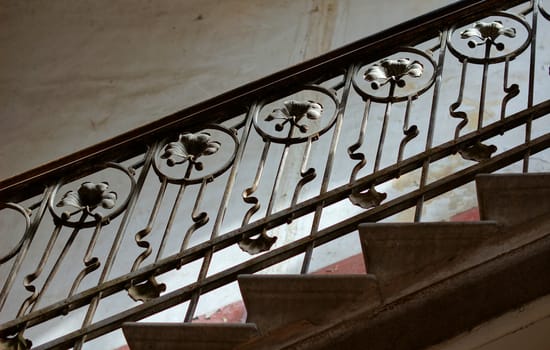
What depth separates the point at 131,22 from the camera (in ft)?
26.2

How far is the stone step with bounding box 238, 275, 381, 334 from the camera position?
3053 millimetres

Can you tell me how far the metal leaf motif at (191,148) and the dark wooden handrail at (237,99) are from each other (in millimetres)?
136

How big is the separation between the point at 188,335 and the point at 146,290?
40cm

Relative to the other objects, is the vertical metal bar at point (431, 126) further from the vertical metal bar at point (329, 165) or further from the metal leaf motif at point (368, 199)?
the vertical metal bar at point (329, 165)

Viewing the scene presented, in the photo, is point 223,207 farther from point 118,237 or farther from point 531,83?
point 531,83

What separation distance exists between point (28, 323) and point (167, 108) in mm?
3810

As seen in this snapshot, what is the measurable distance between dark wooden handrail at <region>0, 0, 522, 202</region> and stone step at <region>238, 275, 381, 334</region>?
45.3 inches

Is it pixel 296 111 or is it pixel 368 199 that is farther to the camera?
pixel 296 111

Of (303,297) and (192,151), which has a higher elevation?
(192,151)

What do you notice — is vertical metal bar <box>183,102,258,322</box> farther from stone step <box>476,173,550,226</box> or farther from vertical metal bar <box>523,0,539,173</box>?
vertical metal bar <box>523,0,539,173</box>

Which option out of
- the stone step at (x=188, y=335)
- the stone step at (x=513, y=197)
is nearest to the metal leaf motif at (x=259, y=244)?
the stone step at (x=188, y=335)

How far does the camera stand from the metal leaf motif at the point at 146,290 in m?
3.44

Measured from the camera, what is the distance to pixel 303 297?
122 inches

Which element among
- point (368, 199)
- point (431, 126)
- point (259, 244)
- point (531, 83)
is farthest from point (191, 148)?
point (531, 83)
